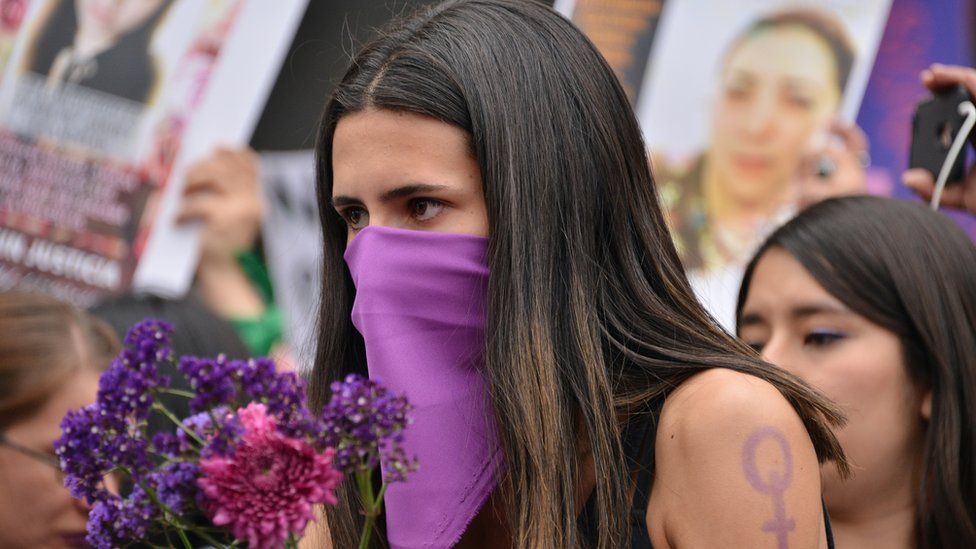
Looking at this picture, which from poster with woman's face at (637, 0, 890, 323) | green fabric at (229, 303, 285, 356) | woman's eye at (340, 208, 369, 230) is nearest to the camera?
woman's eye at (340, 208, 369, 230)

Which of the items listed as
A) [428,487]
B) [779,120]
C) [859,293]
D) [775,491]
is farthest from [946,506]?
[779,120]

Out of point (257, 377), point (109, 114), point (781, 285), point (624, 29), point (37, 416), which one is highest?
point (624, 29)

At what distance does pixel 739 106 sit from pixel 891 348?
1399 mm

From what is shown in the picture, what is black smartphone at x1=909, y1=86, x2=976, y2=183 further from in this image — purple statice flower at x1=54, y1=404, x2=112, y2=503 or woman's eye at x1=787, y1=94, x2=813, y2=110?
purple statice flower at x1=54, y1=404, x2=112, y2=503

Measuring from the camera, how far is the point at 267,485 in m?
1.15

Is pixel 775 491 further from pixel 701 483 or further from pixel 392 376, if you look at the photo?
pixel 392 376

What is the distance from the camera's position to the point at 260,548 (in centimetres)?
115

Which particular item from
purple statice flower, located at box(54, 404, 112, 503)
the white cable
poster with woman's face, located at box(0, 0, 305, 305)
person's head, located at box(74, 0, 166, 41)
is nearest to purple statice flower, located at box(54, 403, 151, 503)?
purple statice flower, located at box(54, 404, 112, 503)

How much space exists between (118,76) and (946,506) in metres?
2.82

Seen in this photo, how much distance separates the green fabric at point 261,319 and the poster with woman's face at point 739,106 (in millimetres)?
1283

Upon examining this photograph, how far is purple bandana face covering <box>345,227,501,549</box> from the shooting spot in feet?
5.55

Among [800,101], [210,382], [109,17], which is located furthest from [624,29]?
[210,382]

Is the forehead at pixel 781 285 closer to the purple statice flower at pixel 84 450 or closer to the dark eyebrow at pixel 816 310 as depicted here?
the dark eyebrow at pixel 816 310

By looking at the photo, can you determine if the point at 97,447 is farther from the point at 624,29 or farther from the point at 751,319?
the point at 624,29
